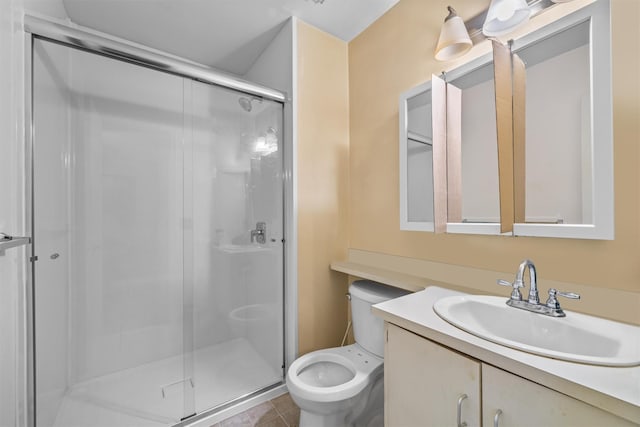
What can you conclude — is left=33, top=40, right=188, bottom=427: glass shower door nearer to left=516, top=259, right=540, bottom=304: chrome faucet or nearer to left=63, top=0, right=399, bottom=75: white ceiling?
left=63, top=0, right=399, bottom=75: white ceiling

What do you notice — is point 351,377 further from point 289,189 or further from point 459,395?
point 289,189

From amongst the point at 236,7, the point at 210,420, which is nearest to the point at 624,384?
the point at 210,420

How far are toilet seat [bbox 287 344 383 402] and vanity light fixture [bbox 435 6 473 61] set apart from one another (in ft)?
5.00

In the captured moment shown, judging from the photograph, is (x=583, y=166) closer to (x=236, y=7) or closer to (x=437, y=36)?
(x=437, y=36)

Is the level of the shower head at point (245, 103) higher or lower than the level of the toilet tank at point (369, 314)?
higher

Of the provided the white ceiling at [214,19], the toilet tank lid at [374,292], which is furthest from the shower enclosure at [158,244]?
the toilet tank lid at [374,292]

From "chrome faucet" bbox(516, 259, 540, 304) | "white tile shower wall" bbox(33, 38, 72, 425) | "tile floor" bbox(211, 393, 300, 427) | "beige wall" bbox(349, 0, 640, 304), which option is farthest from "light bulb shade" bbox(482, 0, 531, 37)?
"tile floor" bbox(211, 393, 300, 427)

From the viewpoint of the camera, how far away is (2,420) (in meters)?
0.82

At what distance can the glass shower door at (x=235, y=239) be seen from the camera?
1.73m

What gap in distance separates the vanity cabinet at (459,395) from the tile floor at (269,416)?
2.35ft

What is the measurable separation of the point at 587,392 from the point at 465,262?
29.0 inches

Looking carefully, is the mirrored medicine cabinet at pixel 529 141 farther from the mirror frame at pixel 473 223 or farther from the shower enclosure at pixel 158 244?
the shower enclosure at pixel 158 244

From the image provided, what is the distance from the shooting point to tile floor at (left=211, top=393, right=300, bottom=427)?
4.50 ft

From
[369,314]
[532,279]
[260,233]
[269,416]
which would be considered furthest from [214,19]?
[269,416]
